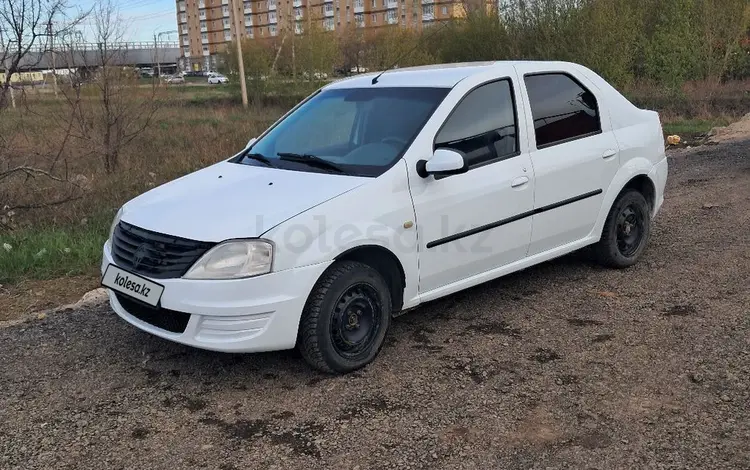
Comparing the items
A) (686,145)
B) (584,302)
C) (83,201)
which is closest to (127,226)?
(584,302)

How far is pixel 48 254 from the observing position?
631 centimetres

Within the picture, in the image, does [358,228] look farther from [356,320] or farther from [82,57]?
[82,57]

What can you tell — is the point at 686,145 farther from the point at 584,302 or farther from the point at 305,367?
the point at 305,367

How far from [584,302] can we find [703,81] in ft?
78.8

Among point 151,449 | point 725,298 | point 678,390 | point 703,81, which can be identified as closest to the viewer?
point 151,449

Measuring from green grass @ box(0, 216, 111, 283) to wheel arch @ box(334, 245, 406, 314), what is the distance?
3.22 meters

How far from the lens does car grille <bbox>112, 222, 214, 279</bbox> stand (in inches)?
142

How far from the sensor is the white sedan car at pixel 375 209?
11.9 feet

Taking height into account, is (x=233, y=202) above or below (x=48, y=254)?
above

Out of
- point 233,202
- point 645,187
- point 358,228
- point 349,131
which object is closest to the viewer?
point 358,228

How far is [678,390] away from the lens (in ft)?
11.9

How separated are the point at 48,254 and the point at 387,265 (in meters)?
3.79

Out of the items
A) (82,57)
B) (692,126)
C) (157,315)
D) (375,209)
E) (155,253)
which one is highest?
(82,57)

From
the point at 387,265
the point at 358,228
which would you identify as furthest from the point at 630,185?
the point at 358,228
